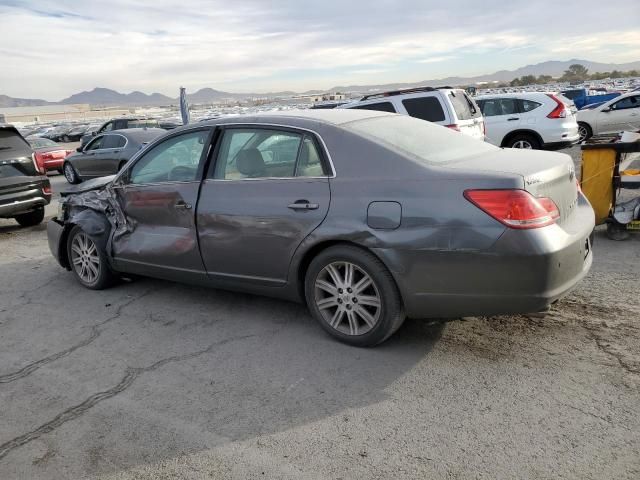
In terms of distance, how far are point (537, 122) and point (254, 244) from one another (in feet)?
35.7

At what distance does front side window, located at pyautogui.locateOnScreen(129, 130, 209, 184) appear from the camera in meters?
4.55

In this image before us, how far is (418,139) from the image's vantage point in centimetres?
400

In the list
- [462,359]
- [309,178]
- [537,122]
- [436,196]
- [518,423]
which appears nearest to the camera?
[518,423]

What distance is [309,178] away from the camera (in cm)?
386

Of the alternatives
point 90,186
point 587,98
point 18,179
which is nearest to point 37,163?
point 18,179

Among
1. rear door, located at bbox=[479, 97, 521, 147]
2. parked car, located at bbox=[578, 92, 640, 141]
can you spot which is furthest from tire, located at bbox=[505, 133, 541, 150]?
parked car, located at bbox=[578, 92, 640, 141]

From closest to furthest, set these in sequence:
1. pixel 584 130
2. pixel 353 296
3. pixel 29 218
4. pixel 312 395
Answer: pixel 312 395 → pixel 353 296 → pixel 29 218 → pixel 584 130

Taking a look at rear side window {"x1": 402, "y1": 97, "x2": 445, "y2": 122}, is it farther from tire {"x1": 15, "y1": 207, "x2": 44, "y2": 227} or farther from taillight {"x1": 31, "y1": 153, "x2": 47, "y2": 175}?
tire {"x1": 15, "y1": 207, "x2": 44, "y2": 227}

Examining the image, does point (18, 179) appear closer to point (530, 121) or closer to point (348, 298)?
point (348, 298)

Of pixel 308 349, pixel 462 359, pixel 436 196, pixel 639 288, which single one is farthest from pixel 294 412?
pixel 639 288

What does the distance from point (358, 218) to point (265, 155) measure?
41.1 inches

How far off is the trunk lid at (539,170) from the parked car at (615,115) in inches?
596

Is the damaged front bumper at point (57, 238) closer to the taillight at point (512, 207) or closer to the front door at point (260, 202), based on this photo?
the front door at point (260, 202)

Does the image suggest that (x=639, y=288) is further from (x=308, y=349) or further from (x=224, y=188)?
(x=224, y=188)
